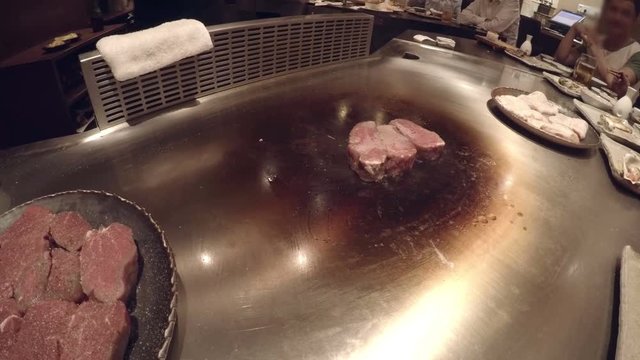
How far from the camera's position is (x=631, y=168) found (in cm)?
210

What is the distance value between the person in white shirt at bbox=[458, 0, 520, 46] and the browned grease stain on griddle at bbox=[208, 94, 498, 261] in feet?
24.1

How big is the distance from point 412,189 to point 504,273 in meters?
0.59

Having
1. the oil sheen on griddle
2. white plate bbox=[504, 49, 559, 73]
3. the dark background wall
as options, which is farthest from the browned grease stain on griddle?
the dark background wall

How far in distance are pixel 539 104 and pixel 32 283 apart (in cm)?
325

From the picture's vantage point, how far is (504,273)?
1401mm

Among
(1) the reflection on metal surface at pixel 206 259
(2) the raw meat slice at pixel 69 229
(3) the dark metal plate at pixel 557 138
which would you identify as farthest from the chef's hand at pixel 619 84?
(2) the raw meat slice at pixel 69 229

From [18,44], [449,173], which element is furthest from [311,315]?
[18,44]

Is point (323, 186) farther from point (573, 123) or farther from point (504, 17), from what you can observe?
point (504, 17)

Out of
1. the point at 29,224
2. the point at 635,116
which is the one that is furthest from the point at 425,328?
the point at 635,116

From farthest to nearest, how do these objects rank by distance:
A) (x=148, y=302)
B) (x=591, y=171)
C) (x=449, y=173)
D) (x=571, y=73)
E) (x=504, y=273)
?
(x=571, y=73), (x=591, y=171), (x=449, y=173), (x=504, y=273), (x=148, y=302)

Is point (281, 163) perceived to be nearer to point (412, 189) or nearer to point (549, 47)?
point (412, 189)

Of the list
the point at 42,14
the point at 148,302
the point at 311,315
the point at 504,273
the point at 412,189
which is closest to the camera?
the point at 148,302

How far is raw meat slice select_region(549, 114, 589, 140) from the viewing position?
2.31m

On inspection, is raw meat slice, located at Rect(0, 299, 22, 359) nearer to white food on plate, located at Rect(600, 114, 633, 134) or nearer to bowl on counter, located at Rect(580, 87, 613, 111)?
white food on plate, located at Rect(600, 114, 633, 134)
